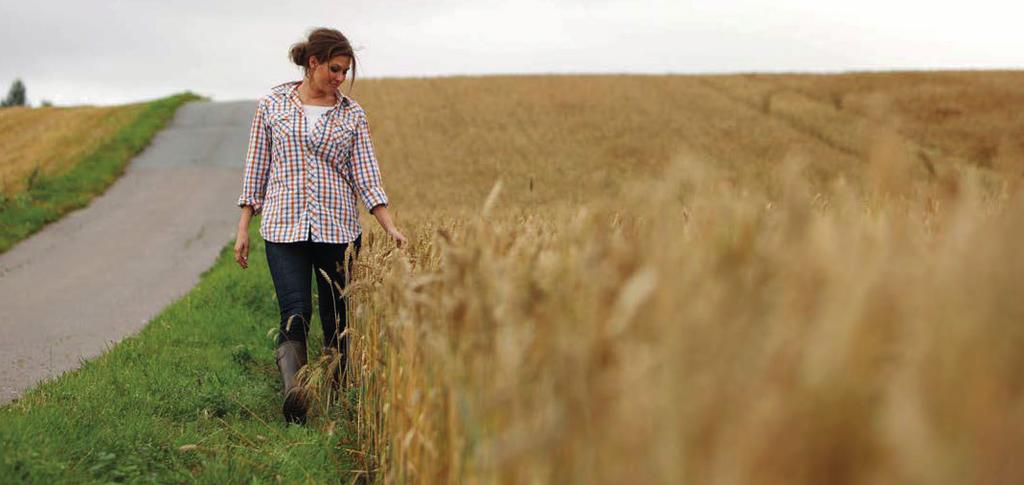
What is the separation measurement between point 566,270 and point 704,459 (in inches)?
38.9

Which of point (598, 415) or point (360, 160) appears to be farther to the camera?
point (360, 160)

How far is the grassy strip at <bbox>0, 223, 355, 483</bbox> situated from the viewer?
156 inches

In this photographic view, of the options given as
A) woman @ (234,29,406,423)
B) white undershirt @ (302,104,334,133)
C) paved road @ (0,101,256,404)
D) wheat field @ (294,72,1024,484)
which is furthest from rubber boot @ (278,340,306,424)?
paved road @ (0,101,256,404)

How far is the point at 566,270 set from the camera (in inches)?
94.9

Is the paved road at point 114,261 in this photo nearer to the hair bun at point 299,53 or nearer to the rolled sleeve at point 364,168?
the rolled sleeve at point 364,168

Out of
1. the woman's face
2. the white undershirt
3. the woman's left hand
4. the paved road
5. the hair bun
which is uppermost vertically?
the hair bun

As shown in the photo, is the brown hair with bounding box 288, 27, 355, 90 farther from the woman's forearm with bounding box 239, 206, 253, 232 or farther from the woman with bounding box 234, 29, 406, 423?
the woman's forearm with bounding box 239, 206, 253, 232

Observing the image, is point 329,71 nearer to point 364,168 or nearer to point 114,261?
point 364,168

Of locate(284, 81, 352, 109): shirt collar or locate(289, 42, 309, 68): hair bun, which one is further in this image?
locate(284, 81, 352, 109): shirt collar

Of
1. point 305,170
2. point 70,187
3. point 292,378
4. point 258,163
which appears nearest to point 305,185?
point 305,170

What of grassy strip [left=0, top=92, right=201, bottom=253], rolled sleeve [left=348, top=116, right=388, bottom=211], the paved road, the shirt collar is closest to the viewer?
the shirt collar

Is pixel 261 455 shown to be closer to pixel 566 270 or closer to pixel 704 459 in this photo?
pixel 566 270

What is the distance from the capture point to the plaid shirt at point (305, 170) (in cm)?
509

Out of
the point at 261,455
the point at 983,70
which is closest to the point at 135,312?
the point at 261,455
